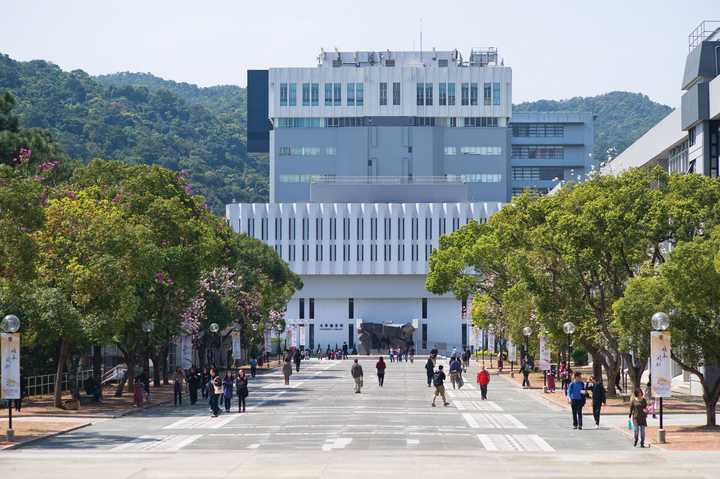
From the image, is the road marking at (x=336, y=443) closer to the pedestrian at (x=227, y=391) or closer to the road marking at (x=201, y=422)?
the road marking at (x=201, y=422)

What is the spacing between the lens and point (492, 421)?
43844mm

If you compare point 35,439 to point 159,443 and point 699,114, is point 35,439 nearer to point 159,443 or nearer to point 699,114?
point 159,443

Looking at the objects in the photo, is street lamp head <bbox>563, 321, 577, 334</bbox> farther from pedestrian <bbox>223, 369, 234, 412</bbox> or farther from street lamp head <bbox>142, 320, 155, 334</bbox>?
street lamp head <bbox>142, 320, 155, 334</bbox>

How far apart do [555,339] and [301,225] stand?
100 m

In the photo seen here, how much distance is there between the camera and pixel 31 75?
186000mm

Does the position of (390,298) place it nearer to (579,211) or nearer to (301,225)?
(301,225)

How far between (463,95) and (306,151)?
2282 centimetres

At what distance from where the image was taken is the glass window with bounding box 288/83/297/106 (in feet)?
577

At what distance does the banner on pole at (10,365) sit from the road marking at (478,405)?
61.9ft

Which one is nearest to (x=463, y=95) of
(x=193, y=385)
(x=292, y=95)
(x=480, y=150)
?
(x=480, y=150)

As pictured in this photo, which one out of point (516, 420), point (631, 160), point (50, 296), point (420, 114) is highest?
point (420, 114)

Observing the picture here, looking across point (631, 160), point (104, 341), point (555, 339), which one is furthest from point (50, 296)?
point (631, 160)

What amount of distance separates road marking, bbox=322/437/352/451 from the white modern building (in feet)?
386

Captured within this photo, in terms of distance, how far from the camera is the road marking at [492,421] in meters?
41.5
